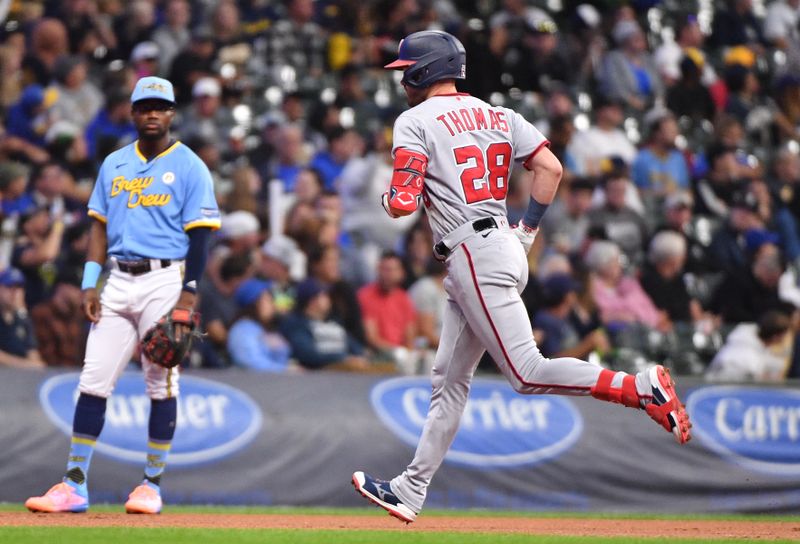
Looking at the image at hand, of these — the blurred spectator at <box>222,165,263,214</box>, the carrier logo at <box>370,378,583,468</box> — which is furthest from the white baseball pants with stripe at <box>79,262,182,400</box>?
the blurred spectator at <box>222,165,263,214</box>

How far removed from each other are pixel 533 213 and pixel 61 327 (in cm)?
436

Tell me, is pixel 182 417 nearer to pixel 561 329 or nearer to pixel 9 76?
pixel 561 329

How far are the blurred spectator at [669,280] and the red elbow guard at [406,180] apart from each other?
6.03 meters

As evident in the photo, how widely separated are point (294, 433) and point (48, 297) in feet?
6.87

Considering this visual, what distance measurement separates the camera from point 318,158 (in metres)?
12.4

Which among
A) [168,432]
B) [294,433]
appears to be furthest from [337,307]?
[168,432]

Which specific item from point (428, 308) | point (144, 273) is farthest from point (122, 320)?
point (428, 308)

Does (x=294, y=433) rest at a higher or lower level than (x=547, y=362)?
lower

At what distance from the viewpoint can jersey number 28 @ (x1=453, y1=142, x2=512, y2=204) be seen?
590cm

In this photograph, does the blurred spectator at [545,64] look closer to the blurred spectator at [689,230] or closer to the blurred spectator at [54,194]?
the blurred spectator at [689,230]

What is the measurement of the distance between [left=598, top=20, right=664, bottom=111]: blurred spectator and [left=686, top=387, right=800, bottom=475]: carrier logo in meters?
5.91

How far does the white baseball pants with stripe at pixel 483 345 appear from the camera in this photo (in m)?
5.73

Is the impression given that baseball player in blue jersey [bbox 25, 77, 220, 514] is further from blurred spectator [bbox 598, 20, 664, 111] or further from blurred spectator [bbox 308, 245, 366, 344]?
blurred spectator [bbox 598, 20, 664, 111]

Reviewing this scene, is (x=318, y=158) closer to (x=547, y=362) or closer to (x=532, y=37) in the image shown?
(x=532, y=37)
